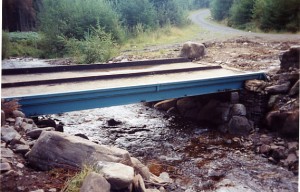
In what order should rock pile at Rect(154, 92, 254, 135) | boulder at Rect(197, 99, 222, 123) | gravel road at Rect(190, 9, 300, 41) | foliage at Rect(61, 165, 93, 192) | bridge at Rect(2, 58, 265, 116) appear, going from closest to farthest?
foliage at Rect(61, 165, 93, 192), gravel road at Rect(190, 9, 300, 41), bridge at Rect(2, 58, 265, 116), rock pile at Rect(154, 92, 254, 135), boulder at Rect(197, 99, 222, 123)

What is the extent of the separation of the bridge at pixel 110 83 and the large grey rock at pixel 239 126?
445 mm

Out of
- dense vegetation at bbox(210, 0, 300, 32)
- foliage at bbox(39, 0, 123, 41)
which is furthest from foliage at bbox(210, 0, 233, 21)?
foliage at bbox(39, 0, 123, 41)

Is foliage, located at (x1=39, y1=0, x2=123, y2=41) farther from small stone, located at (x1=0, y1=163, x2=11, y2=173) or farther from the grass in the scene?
small stone, located at (x1=0, y1=163, x2=11, y2=173)

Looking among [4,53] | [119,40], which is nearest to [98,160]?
[4,53]

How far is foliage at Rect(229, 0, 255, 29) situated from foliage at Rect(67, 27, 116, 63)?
1.31 metres

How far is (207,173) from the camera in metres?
3.41

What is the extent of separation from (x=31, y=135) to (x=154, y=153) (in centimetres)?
154

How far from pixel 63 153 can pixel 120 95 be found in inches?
53.9

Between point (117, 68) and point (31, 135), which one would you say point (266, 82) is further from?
point (31, 135)

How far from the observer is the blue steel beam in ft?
10.9

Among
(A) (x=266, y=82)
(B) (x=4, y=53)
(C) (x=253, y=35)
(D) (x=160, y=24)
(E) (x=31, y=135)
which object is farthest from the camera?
(A) (x=266, y=82)

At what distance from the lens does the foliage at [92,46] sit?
11.7ft

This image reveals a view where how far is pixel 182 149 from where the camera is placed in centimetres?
409

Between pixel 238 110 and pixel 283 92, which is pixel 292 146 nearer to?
pixel 283 92
